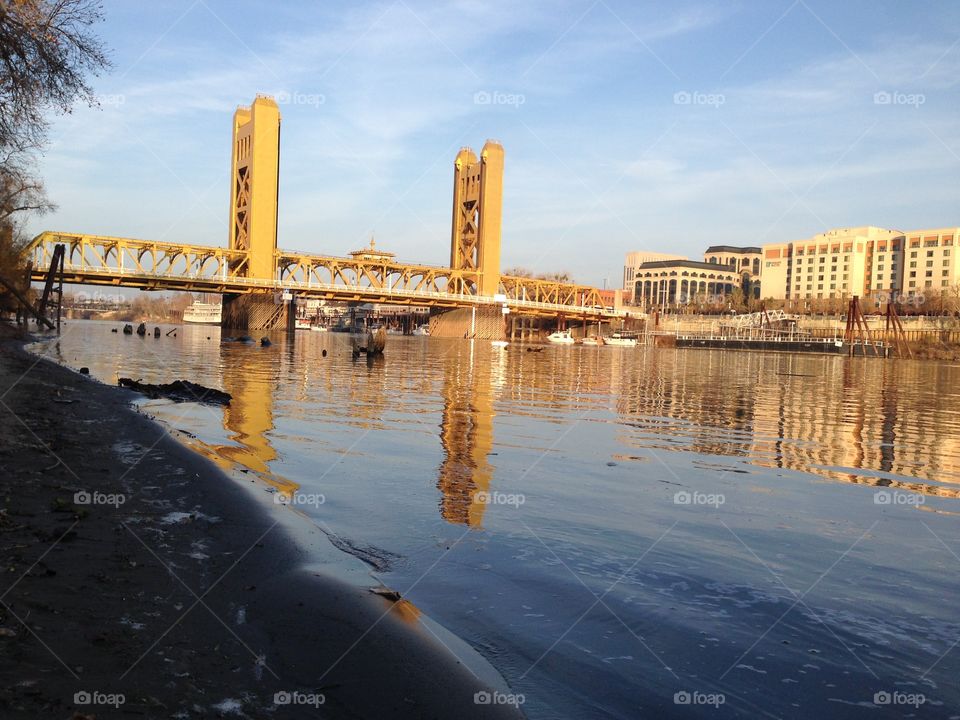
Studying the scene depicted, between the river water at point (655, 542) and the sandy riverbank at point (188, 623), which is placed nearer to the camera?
the sandy riverbank at point (188, 623)

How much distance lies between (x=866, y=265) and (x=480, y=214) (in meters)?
101

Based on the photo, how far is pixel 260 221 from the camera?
11025 centimetres

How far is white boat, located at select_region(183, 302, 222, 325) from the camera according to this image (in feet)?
568

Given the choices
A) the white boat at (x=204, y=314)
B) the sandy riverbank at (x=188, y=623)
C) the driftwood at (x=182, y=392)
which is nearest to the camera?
the sandy riverbank at (x=188, y=623)

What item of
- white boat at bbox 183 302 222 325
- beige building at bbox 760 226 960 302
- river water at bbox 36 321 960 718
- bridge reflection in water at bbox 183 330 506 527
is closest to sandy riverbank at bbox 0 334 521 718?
river water at bbox 36 321 960 718

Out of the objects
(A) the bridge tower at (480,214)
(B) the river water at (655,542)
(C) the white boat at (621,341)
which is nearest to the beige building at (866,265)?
(C) the white boat at (621,341)

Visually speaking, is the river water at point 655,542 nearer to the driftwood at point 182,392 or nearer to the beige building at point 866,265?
the driftwood at point 182,392

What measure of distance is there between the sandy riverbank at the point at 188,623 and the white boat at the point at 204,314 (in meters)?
172

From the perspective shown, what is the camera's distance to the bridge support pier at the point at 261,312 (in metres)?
102

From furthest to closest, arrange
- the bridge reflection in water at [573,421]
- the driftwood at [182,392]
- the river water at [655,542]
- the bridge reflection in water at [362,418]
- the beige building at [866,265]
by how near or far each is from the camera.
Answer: the beige building at [866,265]
the driftwood at [182,392]
the bridge reflection in water at [573,421]
the bridge reflection in water at [362,418]
the river water at [655,542]

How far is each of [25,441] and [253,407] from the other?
8.79 meters

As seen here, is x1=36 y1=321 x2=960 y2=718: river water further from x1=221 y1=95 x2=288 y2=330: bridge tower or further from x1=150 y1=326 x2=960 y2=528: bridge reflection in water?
x1=221 y1=95 x2=288 y2=330: bridge tower

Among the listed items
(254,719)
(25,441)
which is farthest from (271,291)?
(254,719)

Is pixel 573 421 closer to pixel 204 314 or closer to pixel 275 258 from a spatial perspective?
pixel 275 258
